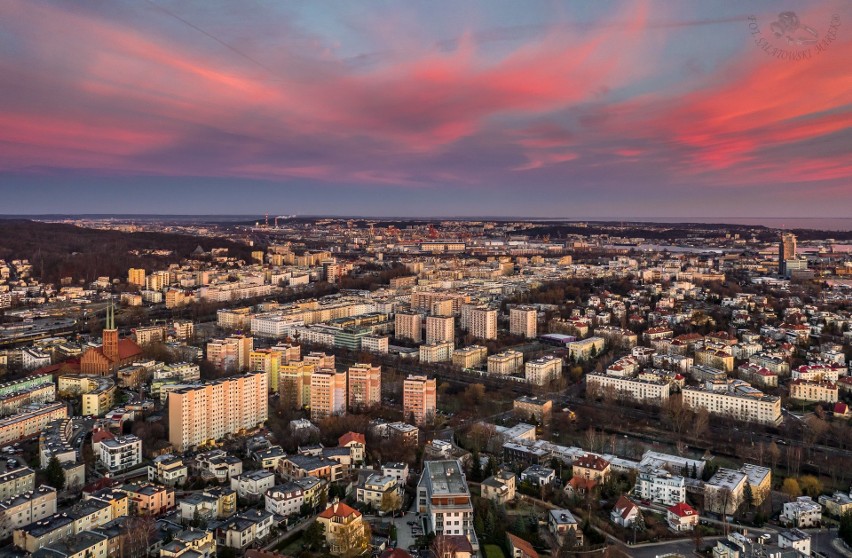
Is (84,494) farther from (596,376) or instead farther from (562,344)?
(562,344)

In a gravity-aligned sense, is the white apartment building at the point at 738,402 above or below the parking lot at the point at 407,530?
above

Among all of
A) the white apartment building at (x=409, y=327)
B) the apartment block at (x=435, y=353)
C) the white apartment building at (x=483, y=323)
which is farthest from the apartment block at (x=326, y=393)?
the white apartment building at (x=483, y=323)

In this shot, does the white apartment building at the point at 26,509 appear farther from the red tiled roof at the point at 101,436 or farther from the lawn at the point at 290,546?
the lawn at the point at 290,546

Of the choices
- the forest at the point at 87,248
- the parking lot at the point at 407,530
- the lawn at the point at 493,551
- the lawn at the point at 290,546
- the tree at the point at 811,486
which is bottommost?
the lawn at the point at 290,546

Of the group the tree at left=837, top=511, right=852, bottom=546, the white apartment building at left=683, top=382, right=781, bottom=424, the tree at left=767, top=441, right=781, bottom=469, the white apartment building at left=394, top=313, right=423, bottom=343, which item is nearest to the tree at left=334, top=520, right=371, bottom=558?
the tree at left=837, top=511, right=852, bottom=546

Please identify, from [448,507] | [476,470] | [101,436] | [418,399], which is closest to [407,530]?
[448,507]

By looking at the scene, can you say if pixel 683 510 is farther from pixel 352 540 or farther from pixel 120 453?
pixel 120 453
